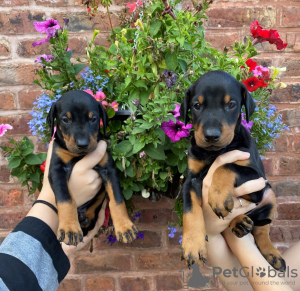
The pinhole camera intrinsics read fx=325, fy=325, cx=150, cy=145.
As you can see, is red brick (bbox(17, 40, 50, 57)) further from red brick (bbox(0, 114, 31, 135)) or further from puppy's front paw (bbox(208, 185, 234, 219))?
puppy's front paw (bbox(208, 185, 234, 219))

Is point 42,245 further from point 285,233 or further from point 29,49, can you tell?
point 285,233

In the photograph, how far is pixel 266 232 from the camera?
1833 mm

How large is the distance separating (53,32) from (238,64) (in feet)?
3.27

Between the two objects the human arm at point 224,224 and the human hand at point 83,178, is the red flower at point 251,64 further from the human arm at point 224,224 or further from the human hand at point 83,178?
the human hand at point 83,178

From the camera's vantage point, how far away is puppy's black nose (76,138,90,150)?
63.9 inches

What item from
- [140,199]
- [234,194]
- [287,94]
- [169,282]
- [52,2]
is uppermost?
[52,2]

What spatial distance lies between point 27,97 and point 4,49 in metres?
0.36

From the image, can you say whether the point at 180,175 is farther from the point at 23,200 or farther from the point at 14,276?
the point at 23,200

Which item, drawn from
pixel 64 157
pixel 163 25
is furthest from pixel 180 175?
pixel 163 25

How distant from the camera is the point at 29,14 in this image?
2.25 meters

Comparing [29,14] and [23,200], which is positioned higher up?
[29,14]

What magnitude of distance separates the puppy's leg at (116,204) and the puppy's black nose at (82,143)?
16 cm

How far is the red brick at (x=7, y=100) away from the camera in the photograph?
2.30m

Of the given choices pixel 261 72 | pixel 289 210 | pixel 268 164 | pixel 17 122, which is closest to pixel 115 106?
pixel 261 72
